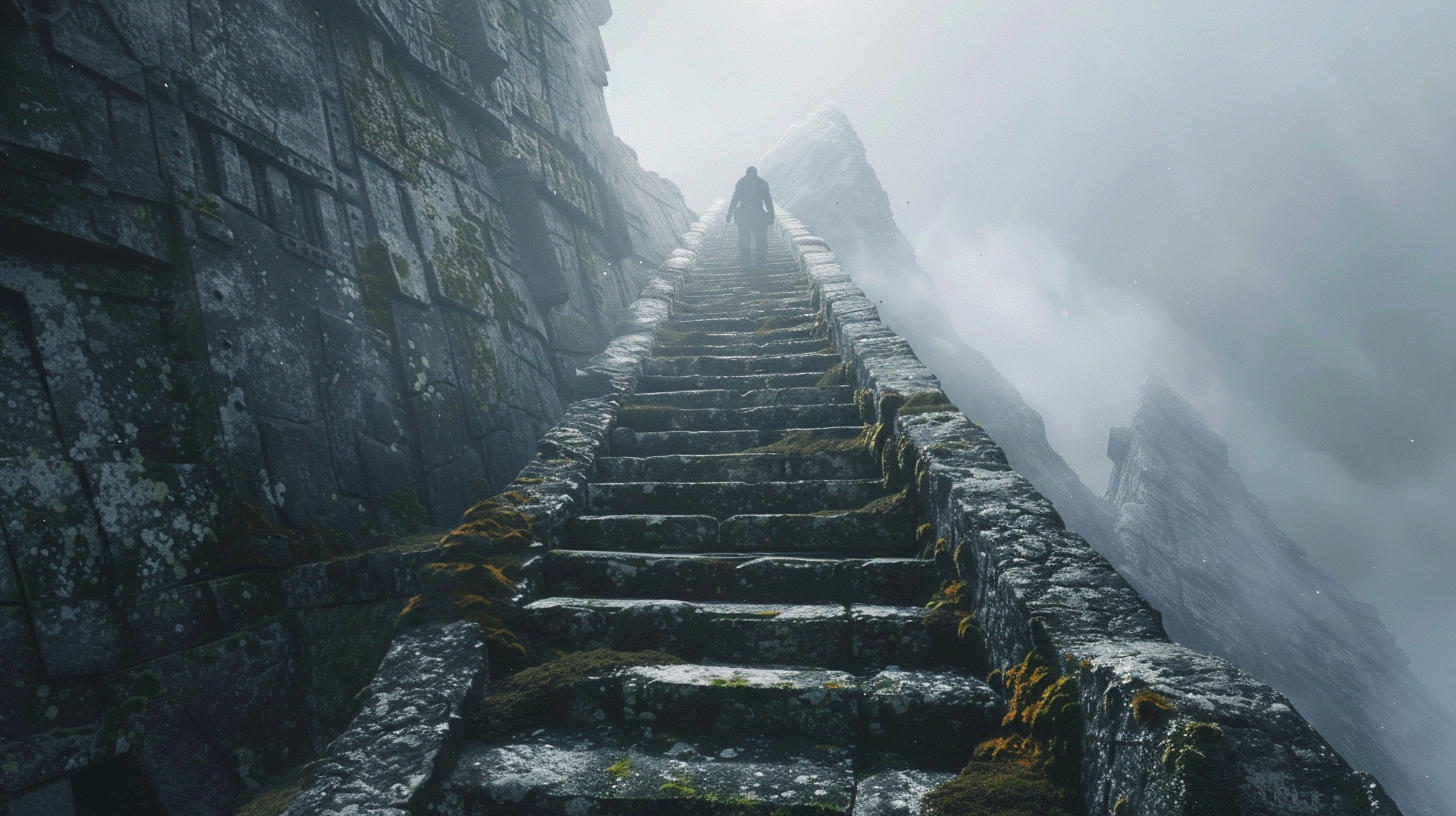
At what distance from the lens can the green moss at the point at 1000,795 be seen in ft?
6.65

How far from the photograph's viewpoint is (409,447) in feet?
14.3

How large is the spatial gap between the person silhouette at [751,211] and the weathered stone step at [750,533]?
9.90m

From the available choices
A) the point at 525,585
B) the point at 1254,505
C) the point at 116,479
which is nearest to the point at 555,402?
the point at 525,585

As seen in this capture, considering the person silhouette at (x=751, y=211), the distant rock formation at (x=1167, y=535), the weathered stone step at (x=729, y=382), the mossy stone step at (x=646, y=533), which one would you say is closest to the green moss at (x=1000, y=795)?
the mossy stone step at (x=646, y=533)

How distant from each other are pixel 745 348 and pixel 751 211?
22.0 feet

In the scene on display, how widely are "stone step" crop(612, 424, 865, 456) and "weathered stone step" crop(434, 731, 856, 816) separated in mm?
2827

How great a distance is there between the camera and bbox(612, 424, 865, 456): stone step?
203 inches

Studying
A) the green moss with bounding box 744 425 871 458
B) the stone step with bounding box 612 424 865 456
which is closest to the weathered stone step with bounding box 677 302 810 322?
the stone step with bounding box 612 424 865 456

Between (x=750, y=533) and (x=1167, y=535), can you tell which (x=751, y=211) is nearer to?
(x=750, y=533)

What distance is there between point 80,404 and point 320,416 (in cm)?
110

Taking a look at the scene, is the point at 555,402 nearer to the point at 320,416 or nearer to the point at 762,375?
the point at 762,375

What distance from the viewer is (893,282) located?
155 ft

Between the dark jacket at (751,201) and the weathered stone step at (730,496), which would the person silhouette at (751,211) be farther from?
the weathered stone step at (730,496)

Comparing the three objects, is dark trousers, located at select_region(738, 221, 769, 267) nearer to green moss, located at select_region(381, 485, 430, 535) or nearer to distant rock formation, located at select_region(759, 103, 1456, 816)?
green moss, located at select_region(381, 485, 430, 535)
